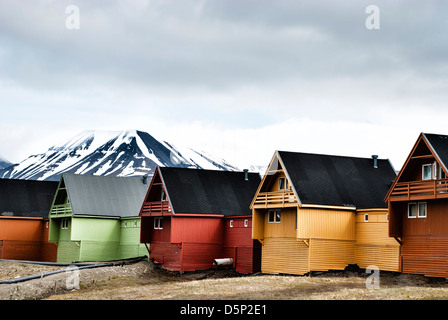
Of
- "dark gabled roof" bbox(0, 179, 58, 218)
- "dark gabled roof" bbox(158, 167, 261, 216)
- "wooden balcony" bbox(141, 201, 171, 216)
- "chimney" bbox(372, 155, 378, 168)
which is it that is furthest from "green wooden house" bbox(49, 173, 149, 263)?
"chimney" bbox(372, 155, 378, 168)

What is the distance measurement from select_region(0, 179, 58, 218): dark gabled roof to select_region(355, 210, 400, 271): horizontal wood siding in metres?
40.2

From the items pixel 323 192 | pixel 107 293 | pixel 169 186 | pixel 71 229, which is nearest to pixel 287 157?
pixel 323 192

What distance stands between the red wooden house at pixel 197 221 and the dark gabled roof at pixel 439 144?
717 inches

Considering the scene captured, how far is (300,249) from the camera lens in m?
53.0

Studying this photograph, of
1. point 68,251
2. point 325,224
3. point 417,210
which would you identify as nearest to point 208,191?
point 325,224

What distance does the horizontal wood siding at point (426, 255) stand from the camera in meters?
45.2

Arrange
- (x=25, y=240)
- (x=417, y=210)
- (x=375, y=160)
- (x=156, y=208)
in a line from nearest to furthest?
(x=417, y=210), (x=375, y=160), (x=156, y=208), (x=25, y=240)

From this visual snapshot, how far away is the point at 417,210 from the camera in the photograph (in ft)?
155

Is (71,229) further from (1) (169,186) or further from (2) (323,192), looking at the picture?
(2) (323,192)

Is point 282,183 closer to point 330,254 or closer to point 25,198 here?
point 330,254

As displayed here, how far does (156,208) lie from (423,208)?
24979 mm

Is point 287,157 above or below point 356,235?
above

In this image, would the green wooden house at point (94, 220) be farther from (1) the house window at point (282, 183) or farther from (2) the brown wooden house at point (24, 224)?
(1) the house window at point (282, 183)

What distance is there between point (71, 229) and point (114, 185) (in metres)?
8.10
